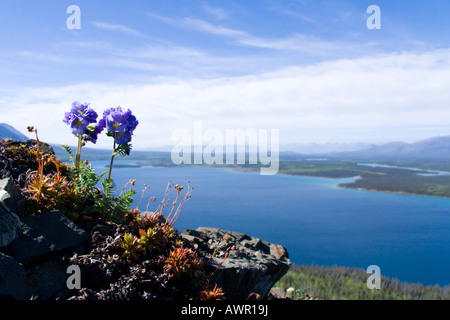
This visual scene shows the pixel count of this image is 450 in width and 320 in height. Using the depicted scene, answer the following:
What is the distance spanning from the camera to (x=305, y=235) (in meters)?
73.9

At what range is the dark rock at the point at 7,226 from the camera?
12.0 feet

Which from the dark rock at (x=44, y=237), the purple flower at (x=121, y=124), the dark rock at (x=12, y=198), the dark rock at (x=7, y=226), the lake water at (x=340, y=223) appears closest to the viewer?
the dark rock at (x=7, y=226)

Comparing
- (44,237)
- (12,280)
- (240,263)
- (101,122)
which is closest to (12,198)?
(44,237)

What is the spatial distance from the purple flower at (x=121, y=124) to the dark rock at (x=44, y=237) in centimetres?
126

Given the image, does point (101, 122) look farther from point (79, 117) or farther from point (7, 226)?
point (7, 226)

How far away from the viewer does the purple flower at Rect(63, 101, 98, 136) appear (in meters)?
4.83

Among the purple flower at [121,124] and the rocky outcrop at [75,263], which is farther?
the purple flower at [121,124]

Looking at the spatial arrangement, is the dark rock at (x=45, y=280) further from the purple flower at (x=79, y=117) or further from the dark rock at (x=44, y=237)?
the purple flower at (x=79, y=117)

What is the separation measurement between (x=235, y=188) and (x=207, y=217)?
5043 cm

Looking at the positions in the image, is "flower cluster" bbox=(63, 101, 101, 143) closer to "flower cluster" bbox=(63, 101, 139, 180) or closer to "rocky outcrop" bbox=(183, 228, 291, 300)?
"flower cluster" bbox=(63, 101, 139, 180)

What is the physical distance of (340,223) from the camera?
86688 millimetres

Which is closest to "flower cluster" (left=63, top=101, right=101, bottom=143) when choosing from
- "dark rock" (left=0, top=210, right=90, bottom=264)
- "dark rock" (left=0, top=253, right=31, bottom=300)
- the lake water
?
"dark rock" (left=0, top=210, right=90, bottom=264)

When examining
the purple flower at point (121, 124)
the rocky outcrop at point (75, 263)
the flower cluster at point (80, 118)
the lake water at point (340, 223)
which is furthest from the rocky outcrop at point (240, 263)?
the lake water at point (340, 223)

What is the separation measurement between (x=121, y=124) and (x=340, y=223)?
89.6m
